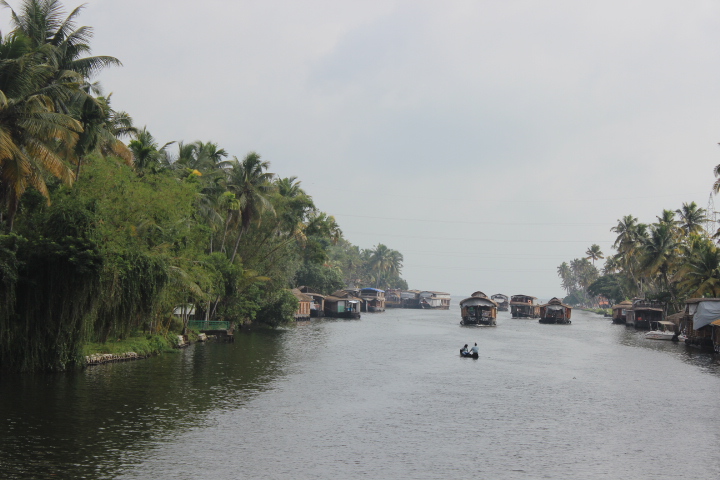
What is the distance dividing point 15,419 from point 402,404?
47.6 feet

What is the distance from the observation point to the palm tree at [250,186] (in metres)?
53.3

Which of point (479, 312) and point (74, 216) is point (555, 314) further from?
point (74, 216)

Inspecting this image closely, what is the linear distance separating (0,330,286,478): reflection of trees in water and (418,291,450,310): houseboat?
13832cm

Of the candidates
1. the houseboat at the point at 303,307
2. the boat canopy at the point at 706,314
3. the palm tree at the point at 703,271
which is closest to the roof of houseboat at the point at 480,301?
the houseboat at the point at 303,307

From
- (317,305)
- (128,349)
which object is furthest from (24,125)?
(317,305)

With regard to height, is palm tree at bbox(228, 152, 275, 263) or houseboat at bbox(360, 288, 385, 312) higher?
palm tree at bbox(228, 152, 275, 263)

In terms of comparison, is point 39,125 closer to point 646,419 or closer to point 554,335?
point 646,419

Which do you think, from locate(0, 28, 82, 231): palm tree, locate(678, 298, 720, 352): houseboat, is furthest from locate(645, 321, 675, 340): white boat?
locate(0, 28, 82, 231): palm tree

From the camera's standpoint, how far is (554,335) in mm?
72000

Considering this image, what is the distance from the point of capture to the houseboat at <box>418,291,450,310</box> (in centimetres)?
17238

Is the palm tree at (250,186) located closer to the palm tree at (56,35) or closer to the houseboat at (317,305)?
the palm tree at (56,35)

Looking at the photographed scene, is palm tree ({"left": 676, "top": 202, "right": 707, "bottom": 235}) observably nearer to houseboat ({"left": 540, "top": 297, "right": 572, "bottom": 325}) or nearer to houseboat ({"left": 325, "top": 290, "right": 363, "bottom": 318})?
houseboat ({"left": 540, "top": 297, "right": 572, "bottom": 325})

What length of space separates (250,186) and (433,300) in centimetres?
12606

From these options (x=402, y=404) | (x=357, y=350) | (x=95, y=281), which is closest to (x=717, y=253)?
(x=357, y=350)
